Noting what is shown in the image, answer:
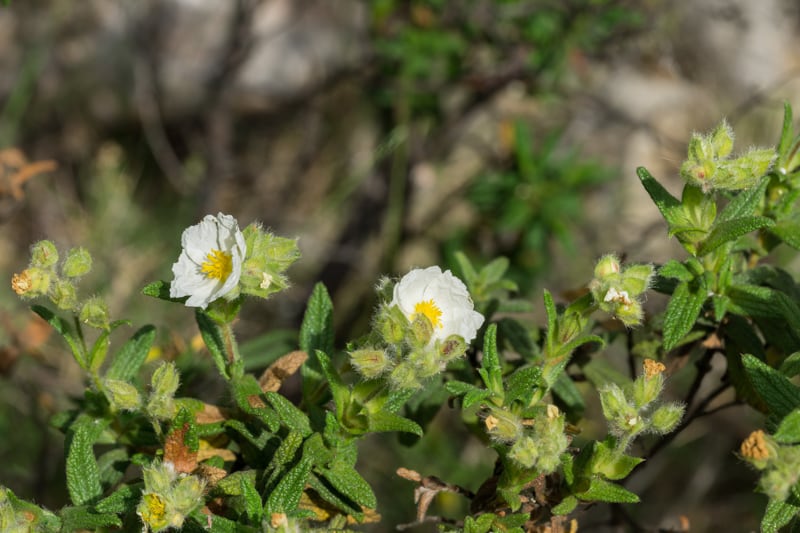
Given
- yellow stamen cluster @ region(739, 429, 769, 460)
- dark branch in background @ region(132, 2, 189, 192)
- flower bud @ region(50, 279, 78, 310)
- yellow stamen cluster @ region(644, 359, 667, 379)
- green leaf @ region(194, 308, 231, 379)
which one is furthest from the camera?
dark branch in background @ region(132, 2, 189, 192)

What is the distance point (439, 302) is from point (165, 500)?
703 mm

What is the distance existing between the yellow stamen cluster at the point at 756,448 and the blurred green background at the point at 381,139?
2169 mm

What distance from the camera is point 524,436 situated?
5.53ft

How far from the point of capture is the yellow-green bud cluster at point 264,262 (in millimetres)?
1776

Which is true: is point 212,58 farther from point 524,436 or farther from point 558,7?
point 524,436

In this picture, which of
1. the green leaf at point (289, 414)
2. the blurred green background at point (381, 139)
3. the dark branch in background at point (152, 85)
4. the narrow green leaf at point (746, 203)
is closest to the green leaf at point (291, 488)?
the green leaf at point (289, 414)

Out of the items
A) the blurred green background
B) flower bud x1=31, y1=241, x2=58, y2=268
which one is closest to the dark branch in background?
the blurred green background

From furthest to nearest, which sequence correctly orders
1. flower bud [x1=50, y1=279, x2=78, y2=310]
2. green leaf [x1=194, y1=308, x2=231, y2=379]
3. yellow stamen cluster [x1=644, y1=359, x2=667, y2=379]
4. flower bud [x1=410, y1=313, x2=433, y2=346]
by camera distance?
green leaf [x1=194, y1=308, x2=231, y2=379]
flower bud [x1=50, y1=279, x2=78, y2=310]
yellow stamen cluster [x1=644, y1=359, x2=667, y2=379]
flower bud [x1=410, y1=313, x2=433, y2=346]

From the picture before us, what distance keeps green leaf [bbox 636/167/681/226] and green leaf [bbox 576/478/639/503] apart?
595 millimetres

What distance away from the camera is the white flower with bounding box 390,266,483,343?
1.84 meters

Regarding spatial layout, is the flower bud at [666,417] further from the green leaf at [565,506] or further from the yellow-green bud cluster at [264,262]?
the yellow-green bud cluster at [264,262]

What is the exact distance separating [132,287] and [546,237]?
87.3 inches

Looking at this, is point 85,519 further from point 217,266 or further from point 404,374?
point 404,374

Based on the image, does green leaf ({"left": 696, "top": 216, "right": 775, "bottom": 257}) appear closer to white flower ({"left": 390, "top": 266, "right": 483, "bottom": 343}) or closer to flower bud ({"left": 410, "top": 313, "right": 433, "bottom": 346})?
white flower ({"left": 390, "top": 266, "right": 483, "bottom": 343})
